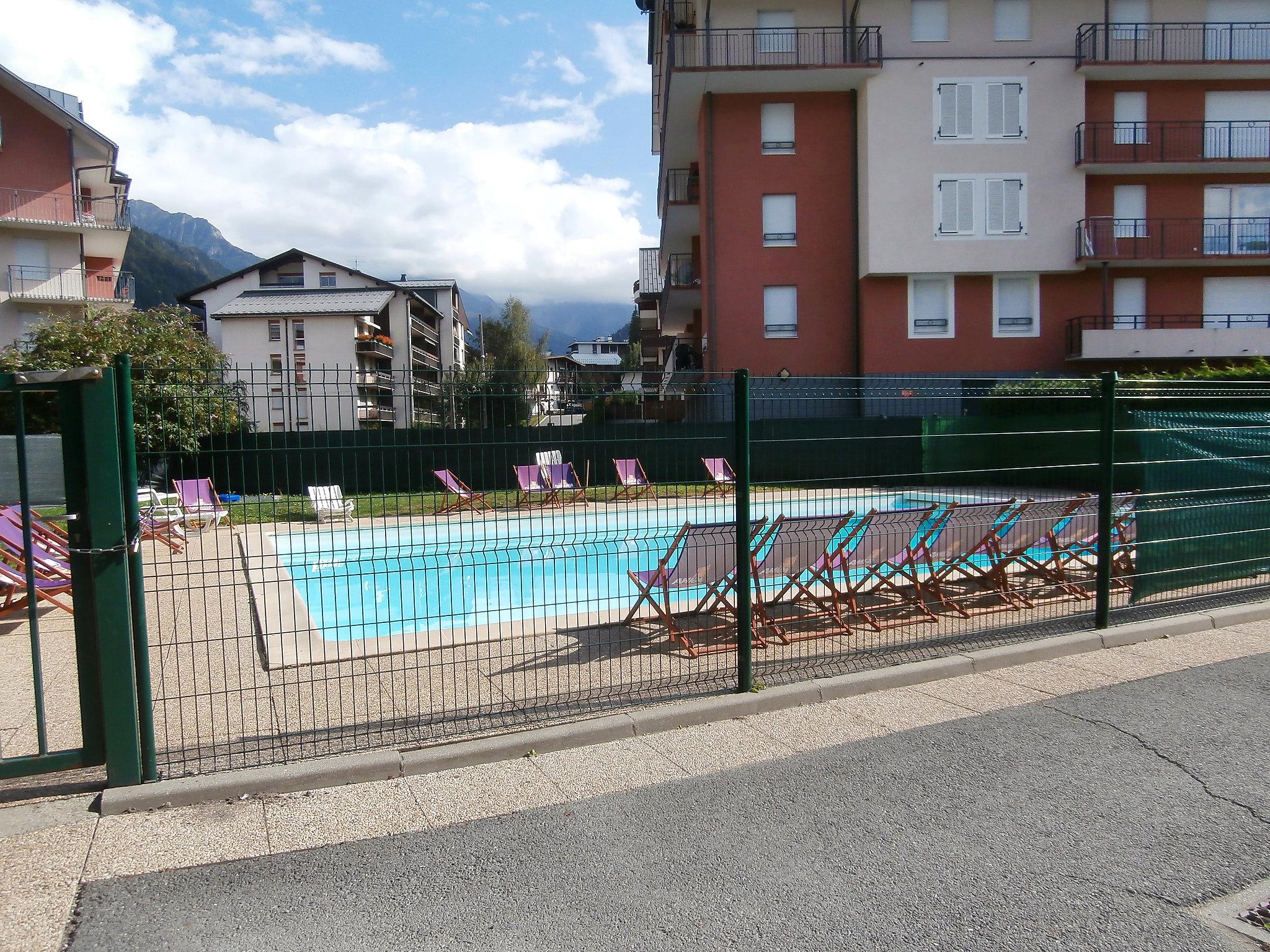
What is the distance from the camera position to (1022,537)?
8398mm

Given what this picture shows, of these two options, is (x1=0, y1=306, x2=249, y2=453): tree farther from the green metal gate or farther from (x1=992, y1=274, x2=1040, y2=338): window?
(x1=992, y1=274, x2=1040, y2=338): window

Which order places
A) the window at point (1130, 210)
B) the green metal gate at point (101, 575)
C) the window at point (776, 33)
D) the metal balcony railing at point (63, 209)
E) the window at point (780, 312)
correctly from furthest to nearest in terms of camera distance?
the metal balcony railing at point (63, 209), the window at point (1130, 210), the window at point (780, 312), the window at point (776, 33), the green metal gate at point (101, 575)

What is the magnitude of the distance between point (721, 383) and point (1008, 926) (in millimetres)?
3342

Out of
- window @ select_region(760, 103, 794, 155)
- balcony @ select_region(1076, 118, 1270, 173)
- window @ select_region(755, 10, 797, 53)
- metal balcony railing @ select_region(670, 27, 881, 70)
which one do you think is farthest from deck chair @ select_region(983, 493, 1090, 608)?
balcony @ select_region(1076, 118, 1270, 173)

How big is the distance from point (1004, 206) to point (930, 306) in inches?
143

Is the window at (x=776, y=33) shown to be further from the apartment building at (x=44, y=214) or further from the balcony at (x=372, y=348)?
the balcony at (x=372, y=348)

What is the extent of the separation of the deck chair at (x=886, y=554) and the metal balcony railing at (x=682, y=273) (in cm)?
2353

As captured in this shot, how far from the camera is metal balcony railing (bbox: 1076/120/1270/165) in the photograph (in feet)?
87.4

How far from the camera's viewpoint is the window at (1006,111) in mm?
26125

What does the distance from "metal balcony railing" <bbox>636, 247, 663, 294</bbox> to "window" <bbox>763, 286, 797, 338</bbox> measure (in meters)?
14.8

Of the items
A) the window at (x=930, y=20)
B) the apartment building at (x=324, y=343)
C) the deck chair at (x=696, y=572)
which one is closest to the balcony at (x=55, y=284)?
the apartment building at (x=324, y=343)

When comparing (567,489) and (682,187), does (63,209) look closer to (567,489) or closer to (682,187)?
(682,187)

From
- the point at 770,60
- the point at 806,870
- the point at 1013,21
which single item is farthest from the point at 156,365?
the point at 1013,21

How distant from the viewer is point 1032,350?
88.9 ft
